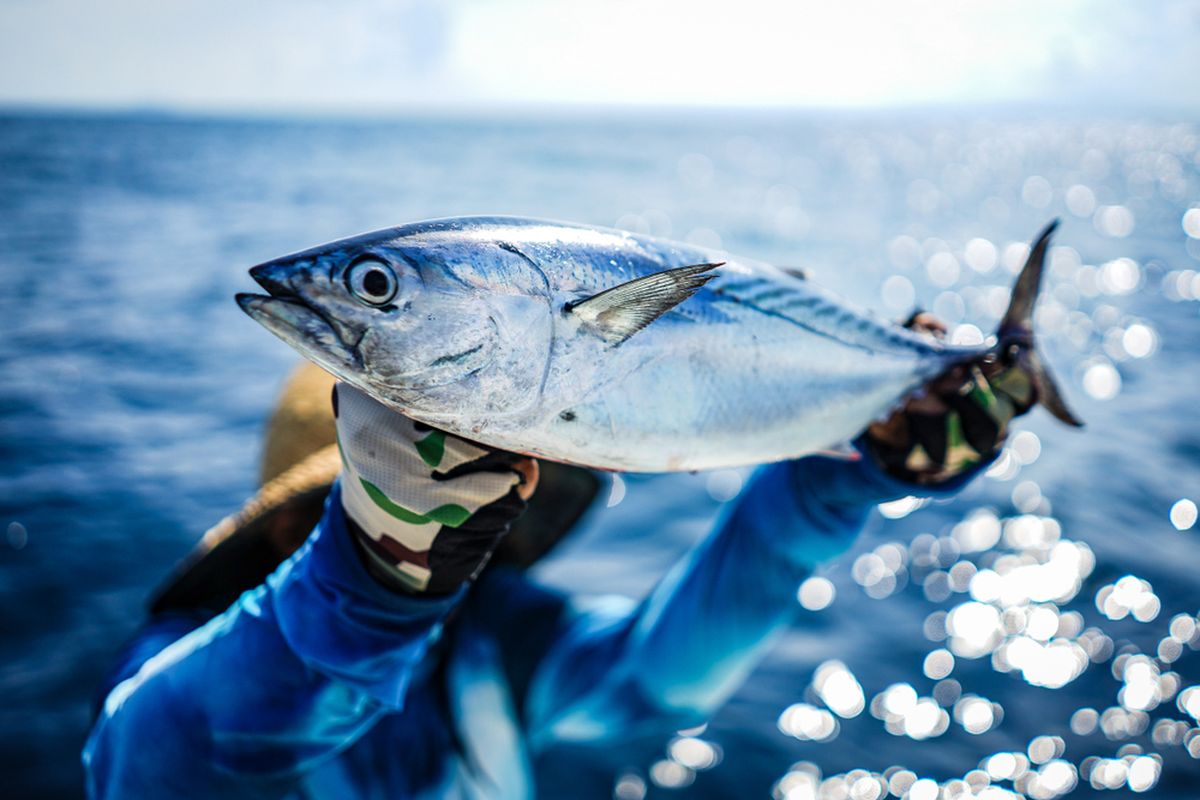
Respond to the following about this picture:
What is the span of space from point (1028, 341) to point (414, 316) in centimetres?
207

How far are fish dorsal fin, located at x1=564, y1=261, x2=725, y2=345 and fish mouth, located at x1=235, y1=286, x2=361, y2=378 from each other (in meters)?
0.43

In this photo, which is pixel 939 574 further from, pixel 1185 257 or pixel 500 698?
pixel 1185 257

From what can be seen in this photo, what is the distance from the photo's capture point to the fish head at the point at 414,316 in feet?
4.69

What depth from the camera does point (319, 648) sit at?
5.97 ft

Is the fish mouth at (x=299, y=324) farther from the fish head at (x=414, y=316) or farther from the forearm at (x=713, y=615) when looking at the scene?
the forearm at (x=713, y=615)

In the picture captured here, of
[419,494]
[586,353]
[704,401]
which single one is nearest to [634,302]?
[586,353]

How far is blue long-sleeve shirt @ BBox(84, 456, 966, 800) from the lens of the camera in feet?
6.10

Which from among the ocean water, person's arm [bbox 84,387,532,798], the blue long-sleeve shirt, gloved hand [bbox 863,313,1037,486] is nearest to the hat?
the blue long-sleeve shirt

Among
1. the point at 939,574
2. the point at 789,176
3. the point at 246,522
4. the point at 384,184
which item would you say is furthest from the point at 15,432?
the point at 789,176

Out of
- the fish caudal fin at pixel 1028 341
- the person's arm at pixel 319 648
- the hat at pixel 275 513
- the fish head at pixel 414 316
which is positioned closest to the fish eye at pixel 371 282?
the fish head at pixel 414 316

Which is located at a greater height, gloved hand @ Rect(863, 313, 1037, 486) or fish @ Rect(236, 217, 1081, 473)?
fish @ Rect(236, 217, 1081, 473)

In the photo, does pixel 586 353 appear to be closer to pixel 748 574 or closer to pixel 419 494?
pixel 419 494

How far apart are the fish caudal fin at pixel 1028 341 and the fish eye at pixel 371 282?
6.61ft

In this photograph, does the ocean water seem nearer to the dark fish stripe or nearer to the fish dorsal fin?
the dark fish stripe
